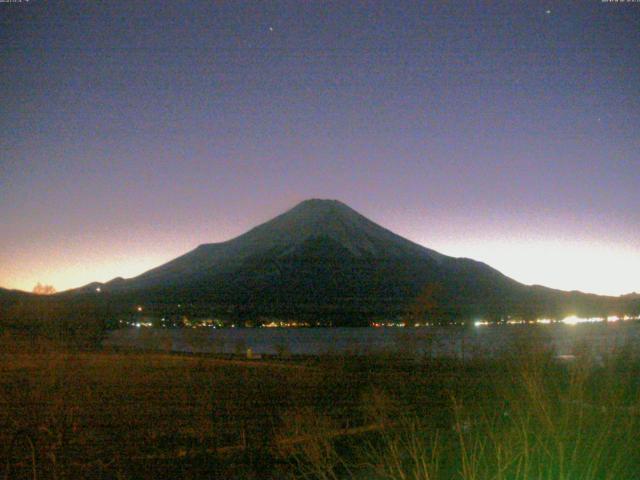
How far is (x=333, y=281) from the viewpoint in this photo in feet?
379

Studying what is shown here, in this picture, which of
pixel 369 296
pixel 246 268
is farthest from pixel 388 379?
pixel 246 268

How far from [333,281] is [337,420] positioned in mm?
101113

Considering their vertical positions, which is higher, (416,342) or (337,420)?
(416,342)

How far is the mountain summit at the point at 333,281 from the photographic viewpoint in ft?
308

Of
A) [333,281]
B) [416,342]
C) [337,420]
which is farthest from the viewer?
[333,281]

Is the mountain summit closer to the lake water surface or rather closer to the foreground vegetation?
the lake water surface

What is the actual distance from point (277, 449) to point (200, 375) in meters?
14.2

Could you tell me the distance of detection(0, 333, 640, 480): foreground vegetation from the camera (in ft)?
23.2

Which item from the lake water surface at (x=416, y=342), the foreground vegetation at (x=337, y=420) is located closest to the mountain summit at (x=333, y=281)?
the lake water surface at (x=416, y=342)

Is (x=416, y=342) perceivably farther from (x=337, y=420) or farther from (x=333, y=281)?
(x=333, y=281)

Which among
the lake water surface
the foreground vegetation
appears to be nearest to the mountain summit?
the lake water surface

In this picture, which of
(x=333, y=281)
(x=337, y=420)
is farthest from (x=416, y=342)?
(x=333, y=281)

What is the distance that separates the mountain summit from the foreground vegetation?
55184 millimetres

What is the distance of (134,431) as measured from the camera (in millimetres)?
12836
